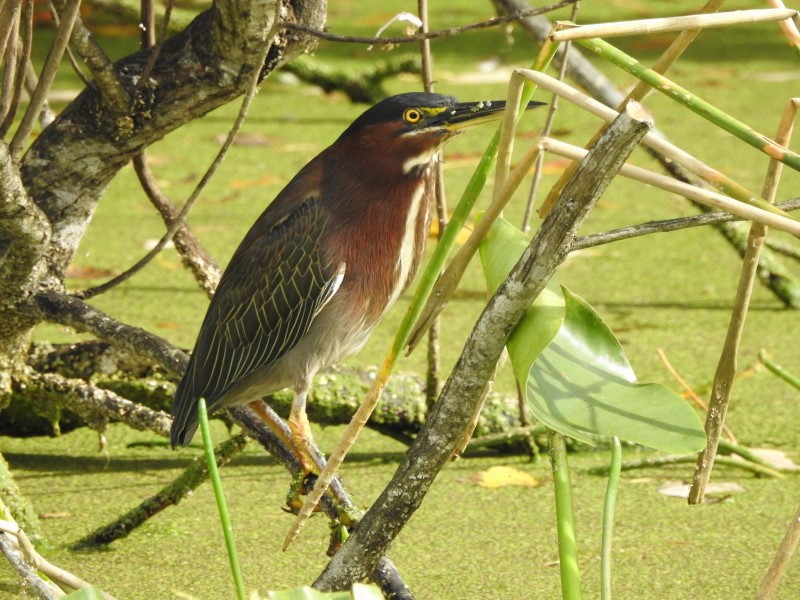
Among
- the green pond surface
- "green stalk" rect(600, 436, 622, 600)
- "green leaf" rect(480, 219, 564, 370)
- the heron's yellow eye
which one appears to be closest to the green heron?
the heron's yellow eye

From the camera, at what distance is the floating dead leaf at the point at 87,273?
305 cm

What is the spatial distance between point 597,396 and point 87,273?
7.28 feet

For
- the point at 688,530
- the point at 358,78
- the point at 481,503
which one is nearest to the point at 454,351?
the point at 481,503

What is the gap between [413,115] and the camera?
1.73 meters

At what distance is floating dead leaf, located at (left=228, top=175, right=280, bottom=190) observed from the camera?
3.70m

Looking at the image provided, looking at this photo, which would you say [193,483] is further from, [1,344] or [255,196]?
[255,196]

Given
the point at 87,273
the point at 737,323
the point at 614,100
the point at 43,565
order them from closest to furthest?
the point at 43,565, the point at 737,323, the point at 614,100, the point at 87,273

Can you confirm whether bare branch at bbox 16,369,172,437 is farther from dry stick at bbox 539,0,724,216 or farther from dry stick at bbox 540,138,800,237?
dry stick at bbox 540,138,800,237

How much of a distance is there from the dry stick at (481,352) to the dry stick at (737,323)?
0.28 metres

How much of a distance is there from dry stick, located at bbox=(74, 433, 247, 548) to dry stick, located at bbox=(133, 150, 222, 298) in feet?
1.64

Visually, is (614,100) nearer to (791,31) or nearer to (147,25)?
(147,25)

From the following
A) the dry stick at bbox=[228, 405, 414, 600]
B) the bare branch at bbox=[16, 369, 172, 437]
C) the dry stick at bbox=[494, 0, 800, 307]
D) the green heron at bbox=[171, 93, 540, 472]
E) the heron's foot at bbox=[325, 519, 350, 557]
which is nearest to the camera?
the dry stick at bbox=[228, 405, 414, 600]

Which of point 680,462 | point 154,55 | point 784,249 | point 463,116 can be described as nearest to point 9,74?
point 154,55

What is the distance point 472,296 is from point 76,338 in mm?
1026
